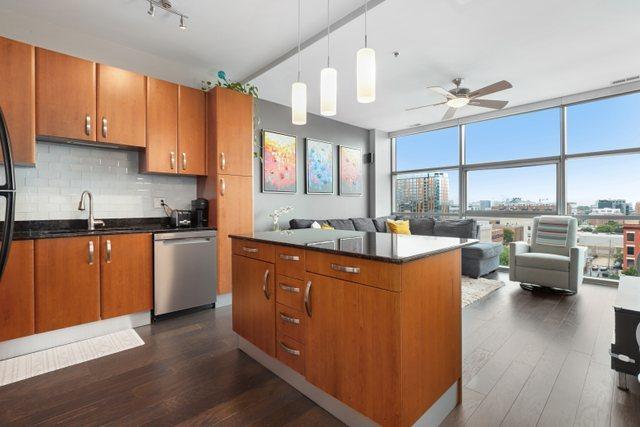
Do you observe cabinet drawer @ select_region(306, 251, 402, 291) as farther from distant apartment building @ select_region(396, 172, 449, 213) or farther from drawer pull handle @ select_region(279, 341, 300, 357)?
distant apartment building @ select_region(396, 172, 449, 213)

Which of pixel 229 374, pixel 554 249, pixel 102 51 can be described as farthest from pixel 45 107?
pixel 554 249

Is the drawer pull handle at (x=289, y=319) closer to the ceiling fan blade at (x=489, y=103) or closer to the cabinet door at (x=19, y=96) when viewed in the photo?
the cabinet door at (x=19, y=96)

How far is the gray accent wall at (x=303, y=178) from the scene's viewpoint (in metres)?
4.75

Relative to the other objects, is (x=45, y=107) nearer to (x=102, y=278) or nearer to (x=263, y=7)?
(x=102, y=278)

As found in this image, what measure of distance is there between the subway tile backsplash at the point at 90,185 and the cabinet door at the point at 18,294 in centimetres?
62

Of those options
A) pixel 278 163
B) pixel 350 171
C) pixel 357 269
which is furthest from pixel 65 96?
pixel 350 171

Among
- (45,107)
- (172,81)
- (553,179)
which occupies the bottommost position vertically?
(553,179)

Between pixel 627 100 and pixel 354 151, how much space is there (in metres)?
4.13

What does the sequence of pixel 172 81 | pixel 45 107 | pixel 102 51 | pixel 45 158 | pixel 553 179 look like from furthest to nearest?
1. pixel 553 179
2. pixel 172 81
3. pixel 102 51
4. pixel 45 158
5. pixel 45 107

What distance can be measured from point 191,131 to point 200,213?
931 mm

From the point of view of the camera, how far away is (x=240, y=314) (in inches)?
92.4

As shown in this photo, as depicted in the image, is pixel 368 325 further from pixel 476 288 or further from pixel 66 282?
pixel 476 288

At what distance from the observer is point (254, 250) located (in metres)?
2.16

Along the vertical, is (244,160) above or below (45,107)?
below
